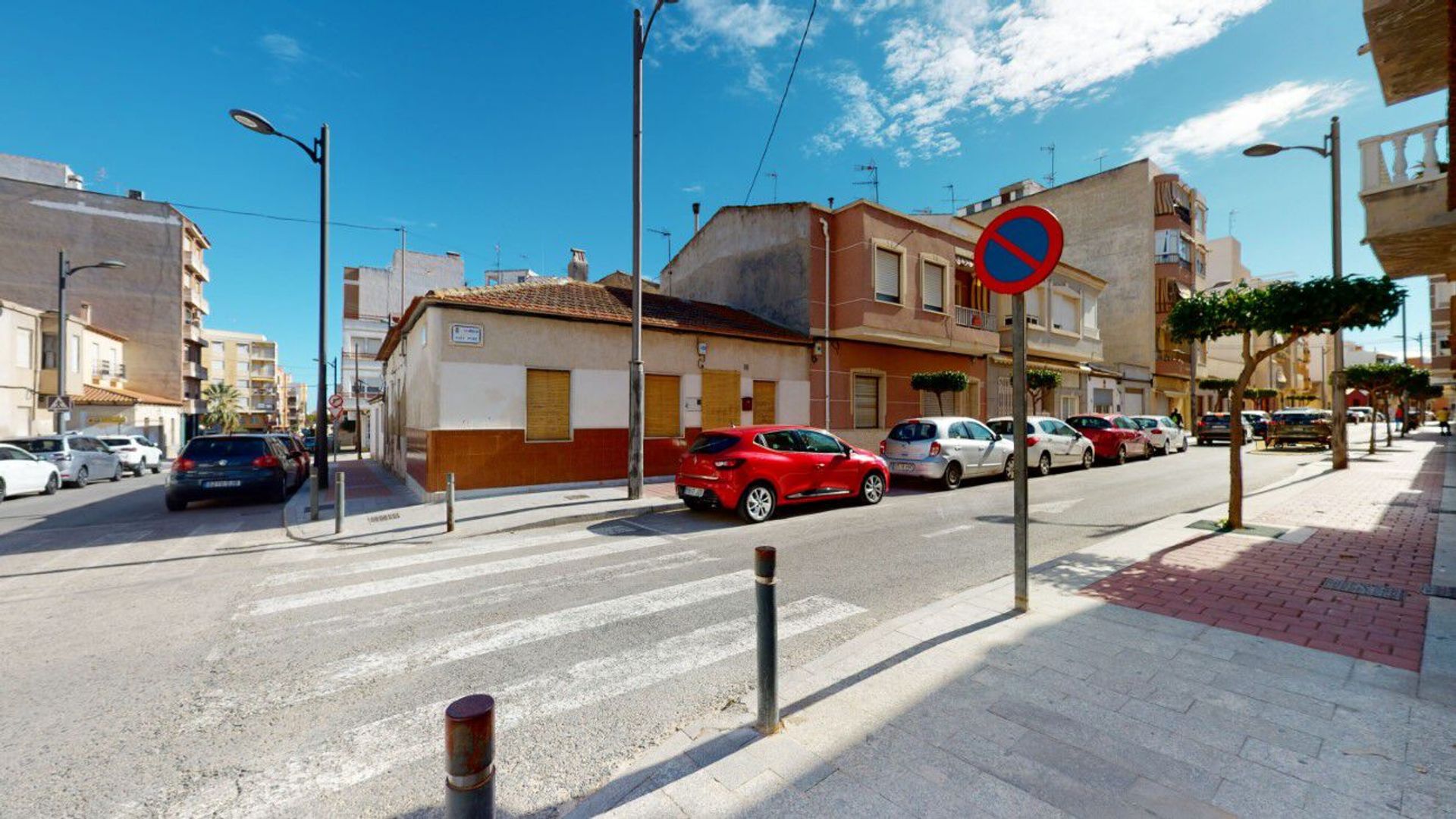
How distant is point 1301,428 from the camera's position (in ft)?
69.6

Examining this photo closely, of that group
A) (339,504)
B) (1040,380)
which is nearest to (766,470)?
(339,504)

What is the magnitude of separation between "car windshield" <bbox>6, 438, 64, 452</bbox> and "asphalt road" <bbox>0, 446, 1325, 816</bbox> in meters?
10.4

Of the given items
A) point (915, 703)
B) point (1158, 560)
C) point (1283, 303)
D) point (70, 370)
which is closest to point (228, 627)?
point (915, 703)

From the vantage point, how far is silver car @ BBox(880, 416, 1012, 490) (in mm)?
11742

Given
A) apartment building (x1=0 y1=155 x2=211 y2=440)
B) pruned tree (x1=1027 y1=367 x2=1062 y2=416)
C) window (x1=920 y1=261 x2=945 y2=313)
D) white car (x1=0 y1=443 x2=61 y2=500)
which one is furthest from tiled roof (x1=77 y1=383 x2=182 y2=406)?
pruned tree (x1=1027 y1=367 x2=1062 y2=416)

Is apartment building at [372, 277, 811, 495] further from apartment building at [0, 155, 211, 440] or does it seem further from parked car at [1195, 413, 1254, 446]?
apartment building at [0, 155, 211, 440]

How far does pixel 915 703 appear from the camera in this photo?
3.03 meters

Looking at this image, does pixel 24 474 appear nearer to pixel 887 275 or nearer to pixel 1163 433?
pixel 887 275

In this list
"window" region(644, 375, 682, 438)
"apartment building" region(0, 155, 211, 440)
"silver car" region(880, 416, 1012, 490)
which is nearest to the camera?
"silver car" region(880, 416, 1012, 490)

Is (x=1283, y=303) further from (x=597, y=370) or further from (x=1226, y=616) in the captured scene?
(x=597, y=370)

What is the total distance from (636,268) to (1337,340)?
16.6m

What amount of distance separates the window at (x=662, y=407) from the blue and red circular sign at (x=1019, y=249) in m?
9.40

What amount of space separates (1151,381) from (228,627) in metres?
39.2

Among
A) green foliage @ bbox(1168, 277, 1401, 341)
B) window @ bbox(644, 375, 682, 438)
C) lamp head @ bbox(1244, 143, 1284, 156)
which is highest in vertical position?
lamp head @ bbox(1244, 143, 1284, 156)
